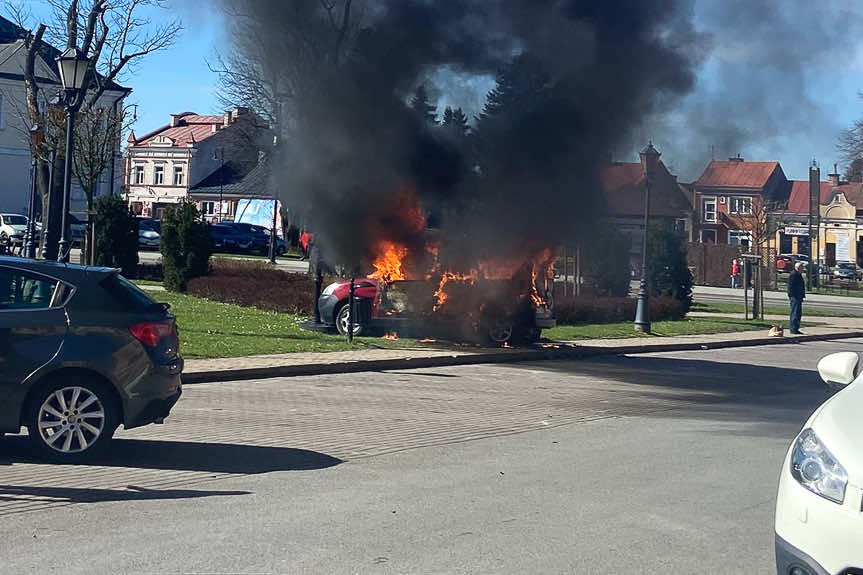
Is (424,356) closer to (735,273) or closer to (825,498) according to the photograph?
(825,498)

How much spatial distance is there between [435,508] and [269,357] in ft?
31.1

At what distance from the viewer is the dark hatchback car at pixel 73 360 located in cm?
841

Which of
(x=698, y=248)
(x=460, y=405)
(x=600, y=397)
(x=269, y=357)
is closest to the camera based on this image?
(x=460, y=405)

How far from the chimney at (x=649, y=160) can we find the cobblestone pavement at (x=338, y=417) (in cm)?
552

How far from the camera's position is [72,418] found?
855 centimetres

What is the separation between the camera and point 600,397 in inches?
572

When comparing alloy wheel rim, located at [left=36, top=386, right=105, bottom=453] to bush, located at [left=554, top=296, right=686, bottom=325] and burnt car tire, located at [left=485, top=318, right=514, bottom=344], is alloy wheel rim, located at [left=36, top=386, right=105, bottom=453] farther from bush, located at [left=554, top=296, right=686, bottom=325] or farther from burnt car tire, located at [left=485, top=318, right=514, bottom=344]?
bush, located at [left=554, top=296, right=686, bottom=325]

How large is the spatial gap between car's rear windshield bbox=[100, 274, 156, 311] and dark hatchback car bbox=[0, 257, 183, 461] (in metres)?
0.01

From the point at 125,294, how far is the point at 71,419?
113 cm

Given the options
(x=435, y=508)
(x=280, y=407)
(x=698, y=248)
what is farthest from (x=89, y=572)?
(x=698, y=248)

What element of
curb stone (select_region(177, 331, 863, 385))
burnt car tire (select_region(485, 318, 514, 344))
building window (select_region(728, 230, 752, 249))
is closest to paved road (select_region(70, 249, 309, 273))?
curb stone (select_region(177, 331, 863, 385))

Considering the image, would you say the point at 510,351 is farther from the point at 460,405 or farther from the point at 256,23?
the point at 256,23

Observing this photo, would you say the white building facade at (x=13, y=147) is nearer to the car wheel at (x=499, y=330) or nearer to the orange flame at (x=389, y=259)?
the orange flame at (x=389, y=259)

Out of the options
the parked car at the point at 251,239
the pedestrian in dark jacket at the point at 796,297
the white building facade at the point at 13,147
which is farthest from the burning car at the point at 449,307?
the white building facade at the point at 13,147
